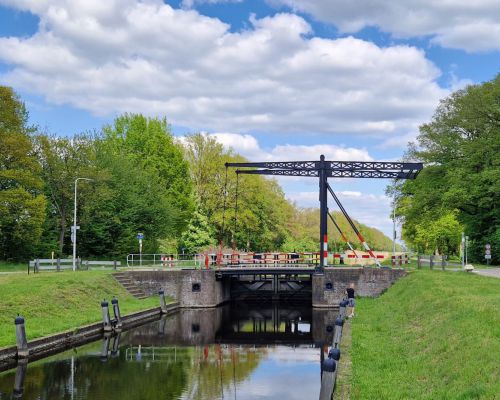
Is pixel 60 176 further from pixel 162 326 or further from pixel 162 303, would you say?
pixel 162 326

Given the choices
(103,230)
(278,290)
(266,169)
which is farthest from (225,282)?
(103,230)

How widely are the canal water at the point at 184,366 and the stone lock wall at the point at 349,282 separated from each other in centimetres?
781

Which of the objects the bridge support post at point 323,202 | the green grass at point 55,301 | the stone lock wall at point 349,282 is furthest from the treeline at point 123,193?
the green grass at point 55,301

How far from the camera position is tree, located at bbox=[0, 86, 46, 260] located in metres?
41.5

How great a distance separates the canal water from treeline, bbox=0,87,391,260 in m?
13.9

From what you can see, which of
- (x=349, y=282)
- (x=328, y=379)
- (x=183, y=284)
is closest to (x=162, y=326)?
(x=183, y=284)

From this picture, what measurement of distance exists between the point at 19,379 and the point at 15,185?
31.7m

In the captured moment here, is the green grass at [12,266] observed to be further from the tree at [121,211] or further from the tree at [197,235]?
the tree at [197,235]

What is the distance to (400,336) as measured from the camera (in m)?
18.4

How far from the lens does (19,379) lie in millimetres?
15953

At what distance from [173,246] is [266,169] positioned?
30.8 metres

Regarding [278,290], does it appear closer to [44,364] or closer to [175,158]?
[175,158]

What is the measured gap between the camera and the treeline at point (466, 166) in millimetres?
42906

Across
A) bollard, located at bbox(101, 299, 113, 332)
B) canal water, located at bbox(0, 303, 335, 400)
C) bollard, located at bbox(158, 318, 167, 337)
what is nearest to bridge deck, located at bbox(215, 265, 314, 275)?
bollard, located at bbox(158, 318, 167, 337)
